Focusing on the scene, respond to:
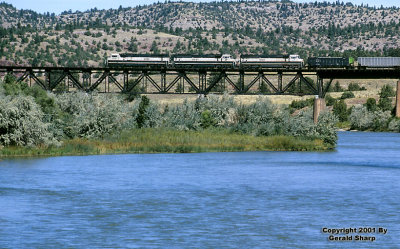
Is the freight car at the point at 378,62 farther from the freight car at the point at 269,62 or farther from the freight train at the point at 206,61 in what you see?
the freight car at the point at 269,62

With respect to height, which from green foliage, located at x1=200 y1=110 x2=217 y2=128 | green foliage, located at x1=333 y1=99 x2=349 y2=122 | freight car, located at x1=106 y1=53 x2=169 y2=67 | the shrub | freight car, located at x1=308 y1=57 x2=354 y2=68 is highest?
freight car, located at x1=106 y1=53 x2=169 y2=67

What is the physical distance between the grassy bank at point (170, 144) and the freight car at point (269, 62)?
32738 mm

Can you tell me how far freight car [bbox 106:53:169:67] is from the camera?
122625 millimetres

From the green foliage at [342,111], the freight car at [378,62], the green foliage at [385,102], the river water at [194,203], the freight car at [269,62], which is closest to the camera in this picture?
the river water at [194,203]

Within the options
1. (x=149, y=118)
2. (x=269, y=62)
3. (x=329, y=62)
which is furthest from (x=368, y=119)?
(x=149, y=118)

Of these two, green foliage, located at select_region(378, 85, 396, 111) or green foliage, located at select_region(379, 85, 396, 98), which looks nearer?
green foliage, located at select_region(378, 85, 396, 111)

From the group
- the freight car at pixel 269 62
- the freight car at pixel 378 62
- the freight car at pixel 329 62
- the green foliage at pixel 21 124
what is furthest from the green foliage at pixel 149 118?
the freight car at pixel 378 62

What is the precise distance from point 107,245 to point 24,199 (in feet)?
45.9

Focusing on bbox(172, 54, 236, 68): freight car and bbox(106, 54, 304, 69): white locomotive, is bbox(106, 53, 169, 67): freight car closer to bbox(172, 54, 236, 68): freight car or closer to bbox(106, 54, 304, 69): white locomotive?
bbox(106, 54, 304, 69): white locomotive

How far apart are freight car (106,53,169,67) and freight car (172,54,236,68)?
2162 mm

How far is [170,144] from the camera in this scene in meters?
81.2

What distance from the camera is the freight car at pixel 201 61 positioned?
124188mm

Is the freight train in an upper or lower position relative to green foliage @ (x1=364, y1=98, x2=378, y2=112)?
upper

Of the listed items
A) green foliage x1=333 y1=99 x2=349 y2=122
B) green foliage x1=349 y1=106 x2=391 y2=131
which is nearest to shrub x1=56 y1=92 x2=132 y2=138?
green foliage x1=349 y1=106 x2=391 y2=131
